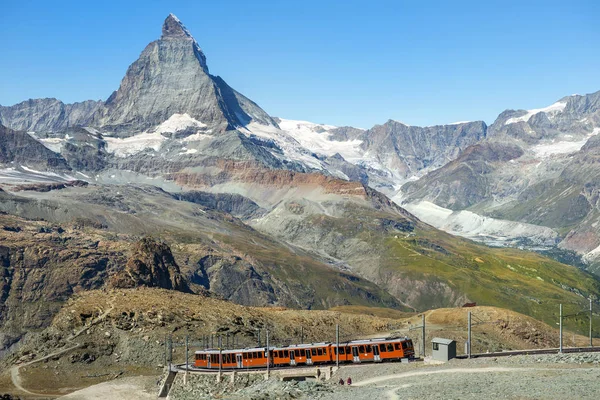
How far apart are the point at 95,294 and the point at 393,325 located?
5504 cm

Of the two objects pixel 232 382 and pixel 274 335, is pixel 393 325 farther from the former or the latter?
pixel 232 382

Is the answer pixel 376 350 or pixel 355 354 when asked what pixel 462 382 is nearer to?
pixel 376 350

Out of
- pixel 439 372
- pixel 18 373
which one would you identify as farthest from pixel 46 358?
pixel 439 372

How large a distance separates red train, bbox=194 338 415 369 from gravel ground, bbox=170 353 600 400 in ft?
13.2

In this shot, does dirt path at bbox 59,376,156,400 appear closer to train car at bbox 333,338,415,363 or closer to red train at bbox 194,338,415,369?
red train at bbox 194,338,415,369

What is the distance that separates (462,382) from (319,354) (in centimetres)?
2780

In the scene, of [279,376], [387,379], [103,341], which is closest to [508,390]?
[387,379]

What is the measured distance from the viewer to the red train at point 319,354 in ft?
312

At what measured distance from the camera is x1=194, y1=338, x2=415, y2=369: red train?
95188 mm

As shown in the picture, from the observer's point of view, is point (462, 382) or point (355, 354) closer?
point (462, 382)

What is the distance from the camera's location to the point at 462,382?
7281 centimetres

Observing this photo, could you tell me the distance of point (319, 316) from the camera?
150m

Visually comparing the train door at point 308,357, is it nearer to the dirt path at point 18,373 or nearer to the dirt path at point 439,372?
the dirt path at point 439,372

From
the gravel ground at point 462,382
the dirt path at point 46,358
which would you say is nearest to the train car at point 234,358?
the gravel ground at point 462,382
